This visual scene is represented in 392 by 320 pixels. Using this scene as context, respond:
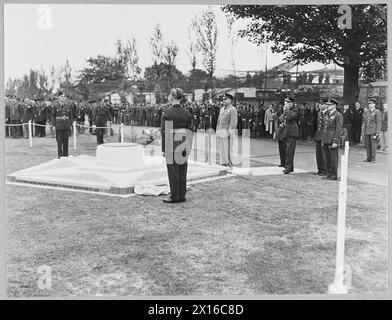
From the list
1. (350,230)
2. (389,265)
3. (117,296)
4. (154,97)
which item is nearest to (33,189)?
(154,97)

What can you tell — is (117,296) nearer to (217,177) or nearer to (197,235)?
(197,235)

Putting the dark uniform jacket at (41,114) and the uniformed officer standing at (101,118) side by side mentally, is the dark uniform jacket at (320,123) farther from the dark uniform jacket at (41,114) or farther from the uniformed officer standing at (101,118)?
the dark uniform jacket at (41,114)

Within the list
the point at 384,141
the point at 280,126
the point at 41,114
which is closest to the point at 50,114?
the point at 41,114

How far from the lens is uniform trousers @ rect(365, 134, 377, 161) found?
648 centimetres

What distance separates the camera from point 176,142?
603cm

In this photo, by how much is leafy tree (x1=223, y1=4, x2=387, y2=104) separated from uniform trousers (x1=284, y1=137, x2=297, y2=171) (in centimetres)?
138

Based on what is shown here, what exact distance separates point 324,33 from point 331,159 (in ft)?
6.99

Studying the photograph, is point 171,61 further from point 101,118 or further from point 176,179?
point 101,118

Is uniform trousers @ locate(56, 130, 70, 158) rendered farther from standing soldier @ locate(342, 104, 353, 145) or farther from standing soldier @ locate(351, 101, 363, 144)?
standing soldier @ locate(351, 101, 363, 144)

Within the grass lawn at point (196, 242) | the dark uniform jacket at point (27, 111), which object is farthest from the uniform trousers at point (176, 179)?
the dark uniform jacket at point (27, 111)

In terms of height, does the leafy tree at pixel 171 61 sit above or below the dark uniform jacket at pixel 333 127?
above

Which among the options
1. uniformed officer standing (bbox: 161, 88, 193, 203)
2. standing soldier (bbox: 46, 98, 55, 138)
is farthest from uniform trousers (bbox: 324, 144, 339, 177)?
standing soldier (bbox: 46, 98, 55, 138)

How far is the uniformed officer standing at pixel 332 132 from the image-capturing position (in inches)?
280

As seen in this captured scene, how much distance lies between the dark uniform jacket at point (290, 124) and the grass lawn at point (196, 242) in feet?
5.28
